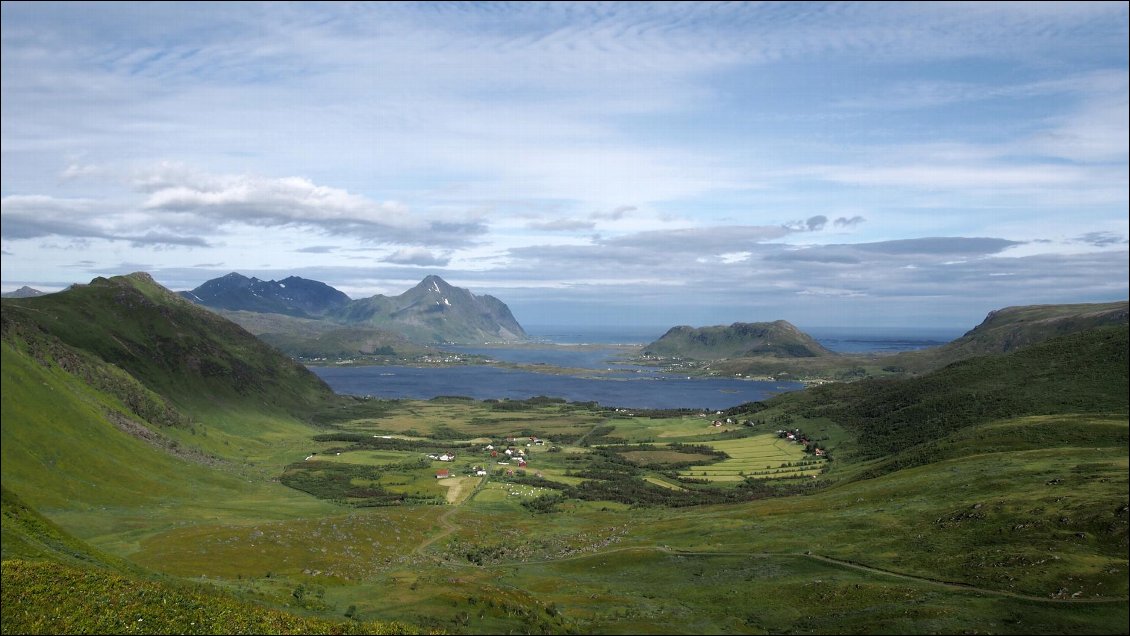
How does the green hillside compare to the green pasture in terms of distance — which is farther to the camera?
the green pasture

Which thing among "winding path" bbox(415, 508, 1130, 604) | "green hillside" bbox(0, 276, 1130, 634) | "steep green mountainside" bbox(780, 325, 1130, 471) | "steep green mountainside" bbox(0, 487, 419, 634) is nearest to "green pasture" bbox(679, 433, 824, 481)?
"green hillside" bbox(0, 276, 1130, 634)

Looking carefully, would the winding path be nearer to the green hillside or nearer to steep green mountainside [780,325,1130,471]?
the green hillside

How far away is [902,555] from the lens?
2884 inches

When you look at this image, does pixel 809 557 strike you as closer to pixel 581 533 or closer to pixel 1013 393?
pixel 581 533

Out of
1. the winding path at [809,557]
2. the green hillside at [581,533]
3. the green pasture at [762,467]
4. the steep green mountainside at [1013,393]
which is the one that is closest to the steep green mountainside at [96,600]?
the green hillside at [581,533]

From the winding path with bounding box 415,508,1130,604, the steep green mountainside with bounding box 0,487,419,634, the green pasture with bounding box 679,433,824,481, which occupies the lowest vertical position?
the green pasture with bounding box 679,433,824,481

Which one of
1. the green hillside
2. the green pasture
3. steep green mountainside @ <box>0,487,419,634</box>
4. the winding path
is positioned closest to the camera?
steep green mountainside @ <box>0,487,419,634</box>

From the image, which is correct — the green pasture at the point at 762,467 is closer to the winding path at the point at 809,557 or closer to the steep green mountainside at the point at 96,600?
the winding path at the point at 809,557

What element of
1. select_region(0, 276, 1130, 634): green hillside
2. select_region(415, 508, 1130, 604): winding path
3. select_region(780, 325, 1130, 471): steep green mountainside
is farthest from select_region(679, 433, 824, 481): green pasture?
select_region(415, 508, 1130, 604): winding path

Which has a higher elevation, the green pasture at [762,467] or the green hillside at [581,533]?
the green hillside at [581,533]

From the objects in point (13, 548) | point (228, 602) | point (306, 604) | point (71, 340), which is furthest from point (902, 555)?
point (71, 340)

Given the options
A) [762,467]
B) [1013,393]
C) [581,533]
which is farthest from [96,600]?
[1013,393]

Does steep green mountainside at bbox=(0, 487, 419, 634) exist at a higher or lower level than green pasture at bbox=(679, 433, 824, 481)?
higher

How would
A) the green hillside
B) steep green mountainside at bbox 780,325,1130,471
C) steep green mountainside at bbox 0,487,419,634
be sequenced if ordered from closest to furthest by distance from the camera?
steep green mountainside at bbox 0,487,419,634
the green hillside
steep green mountainside at bbox 780,325,1130,471
